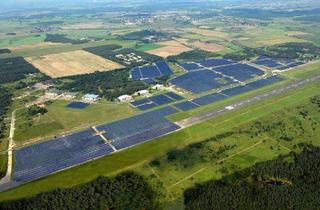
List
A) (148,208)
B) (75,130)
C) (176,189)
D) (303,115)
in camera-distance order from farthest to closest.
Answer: (303,115), (75,130), (176,189), (148,208)

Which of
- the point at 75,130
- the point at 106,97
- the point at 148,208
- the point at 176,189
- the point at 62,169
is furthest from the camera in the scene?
the point at 106,97

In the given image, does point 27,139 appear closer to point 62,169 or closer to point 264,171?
point 62,169

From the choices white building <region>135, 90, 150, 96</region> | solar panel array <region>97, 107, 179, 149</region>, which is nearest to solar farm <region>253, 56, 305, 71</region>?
white building <region>135, 90, 150, 96</region>

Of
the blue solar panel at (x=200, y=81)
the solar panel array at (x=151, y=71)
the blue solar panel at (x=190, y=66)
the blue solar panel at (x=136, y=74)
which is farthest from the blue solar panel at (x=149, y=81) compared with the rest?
the blue solar panel at (x=190, y=66)

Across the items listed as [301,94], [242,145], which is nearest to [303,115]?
[301,94]

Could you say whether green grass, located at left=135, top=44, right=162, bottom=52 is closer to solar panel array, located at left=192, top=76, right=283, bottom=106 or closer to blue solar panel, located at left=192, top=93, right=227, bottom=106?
solar panel array, located at left=192, top=76, right=283, bottom=106

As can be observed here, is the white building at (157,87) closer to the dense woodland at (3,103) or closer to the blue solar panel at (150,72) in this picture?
the blue solar panel at (150,72)

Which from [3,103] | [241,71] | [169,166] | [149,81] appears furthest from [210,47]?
[169,166]

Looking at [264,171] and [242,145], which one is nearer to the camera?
[264,171]
